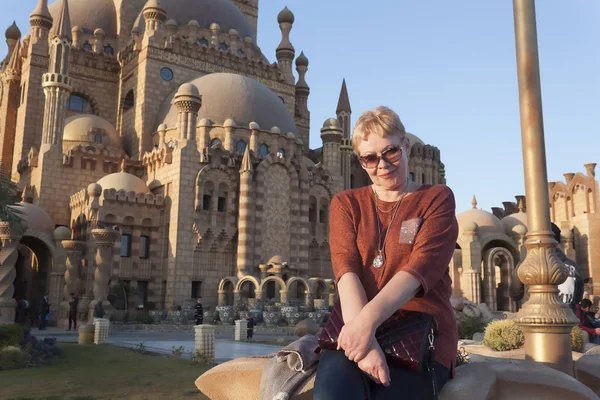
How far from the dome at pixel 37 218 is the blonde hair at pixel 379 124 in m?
27.5

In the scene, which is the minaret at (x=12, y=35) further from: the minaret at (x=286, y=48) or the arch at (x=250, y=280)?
the arch at (x=250, y=280)

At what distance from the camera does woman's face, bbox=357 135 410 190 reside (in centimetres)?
322

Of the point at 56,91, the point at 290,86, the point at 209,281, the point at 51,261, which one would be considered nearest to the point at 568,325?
the point at 209,281

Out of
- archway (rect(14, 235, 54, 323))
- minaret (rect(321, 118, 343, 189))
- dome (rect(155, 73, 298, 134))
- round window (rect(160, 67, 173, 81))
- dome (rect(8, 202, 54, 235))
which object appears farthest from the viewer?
minaret (rect(321, 118, 343, 189))

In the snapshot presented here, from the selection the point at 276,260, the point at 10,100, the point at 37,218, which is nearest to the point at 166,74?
the point at 10,100

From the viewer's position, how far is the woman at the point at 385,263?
2.75m

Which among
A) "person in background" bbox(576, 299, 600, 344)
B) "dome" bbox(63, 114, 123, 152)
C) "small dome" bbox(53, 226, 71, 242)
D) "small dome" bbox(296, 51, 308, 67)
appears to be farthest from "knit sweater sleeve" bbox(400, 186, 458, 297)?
"small dome" bbox(296, 51, 308, 67)

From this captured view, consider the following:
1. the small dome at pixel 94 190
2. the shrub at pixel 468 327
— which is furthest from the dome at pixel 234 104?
the shrub at pixel 468 327

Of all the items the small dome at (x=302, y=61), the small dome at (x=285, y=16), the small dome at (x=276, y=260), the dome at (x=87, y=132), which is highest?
the small dome at (x=285, y=16)

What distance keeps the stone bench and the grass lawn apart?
15.9 feet

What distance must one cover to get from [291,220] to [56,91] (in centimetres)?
1465

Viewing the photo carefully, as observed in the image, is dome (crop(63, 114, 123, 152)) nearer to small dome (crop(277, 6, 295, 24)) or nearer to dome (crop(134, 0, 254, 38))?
dome (crop(134, 0, 254, 38))

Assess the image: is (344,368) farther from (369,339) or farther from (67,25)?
(67,25)

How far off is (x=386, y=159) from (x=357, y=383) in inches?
49.7
